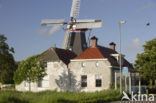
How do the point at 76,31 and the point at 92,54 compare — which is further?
the point at 76,31

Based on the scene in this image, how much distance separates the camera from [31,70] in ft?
152

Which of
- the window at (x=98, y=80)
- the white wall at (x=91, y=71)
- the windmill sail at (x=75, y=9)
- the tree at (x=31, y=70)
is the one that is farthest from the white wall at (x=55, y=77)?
the windmill sail at (x=75, y=9)

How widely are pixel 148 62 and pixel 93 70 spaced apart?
27.3 feet

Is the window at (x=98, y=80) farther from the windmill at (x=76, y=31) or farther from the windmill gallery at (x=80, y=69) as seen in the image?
the windmill at (x=76, y=31)

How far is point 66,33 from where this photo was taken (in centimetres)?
6003

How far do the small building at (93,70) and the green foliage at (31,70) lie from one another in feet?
14.3

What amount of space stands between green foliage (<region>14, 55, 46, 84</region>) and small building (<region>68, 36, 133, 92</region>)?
437cm

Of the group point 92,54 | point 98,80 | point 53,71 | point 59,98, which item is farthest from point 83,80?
point 59,98

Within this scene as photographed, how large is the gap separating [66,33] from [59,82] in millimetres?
14833

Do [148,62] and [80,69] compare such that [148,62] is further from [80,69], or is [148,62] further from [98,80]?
[80,69]

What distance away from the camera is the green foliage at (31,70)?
149 feet

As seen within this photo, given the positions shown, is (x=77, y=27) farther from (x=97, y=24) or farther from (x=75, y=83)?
(x=75, y=83)

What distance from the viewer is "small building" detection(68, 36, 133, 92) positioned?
147ft

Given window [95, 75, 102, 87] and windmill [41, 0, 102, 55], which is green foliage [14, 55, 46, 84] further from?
windmill [41, 0, 102, 55]
